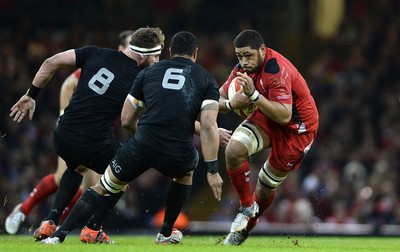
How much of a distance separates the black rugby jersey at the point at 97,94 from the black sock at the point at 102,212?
795 millimetres

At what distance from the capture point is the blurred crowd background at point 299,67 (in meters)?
18.7

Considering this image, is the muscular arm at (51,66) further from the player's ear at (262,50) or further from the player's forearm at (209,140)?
the player's ear at (262,50)

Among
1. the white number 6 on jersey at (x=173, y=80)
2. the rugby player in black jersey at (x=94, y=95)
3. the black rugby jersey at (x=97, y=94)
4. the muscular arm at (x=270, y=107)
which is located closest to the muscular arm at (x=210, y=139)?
the white number 6 on jersey at (x=173, y=80)

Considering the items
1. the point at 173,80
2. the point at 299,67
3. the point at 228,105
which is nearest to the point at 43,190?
the point at 228,105

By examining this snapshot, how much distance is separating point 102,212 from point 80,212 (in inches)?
21.4

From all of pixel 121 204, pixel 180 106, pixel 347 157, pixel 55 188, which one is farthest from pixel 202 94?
pixel 347 157

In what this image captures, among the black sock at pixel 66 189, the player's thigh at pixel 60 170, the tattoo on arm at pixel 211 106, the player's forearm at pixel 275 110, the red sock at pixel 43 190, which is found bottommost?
the red sock at pixel 43 190

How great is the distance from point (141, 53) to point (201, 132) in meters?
1.43

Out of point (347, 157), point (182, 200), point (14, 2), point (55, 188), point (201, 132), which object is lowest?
point (347, 157)

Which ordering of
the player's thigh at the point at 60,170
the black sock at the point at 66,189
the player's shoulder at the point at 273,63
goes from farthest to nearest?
the player's thigh at the point at 60,170 → the black sock at the point at 66,189 → the player's shoulder at the point at 273,63

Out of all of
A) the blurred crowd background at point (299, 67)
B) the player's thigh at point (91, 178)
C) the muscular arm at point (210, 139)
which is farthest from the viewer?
the blurred crowd background at point (299, 67)

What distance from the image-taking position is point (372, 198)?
1847cm

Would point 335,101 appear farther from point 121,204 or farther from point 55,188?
point 55,188

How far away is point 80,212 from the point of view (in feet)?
34.2
